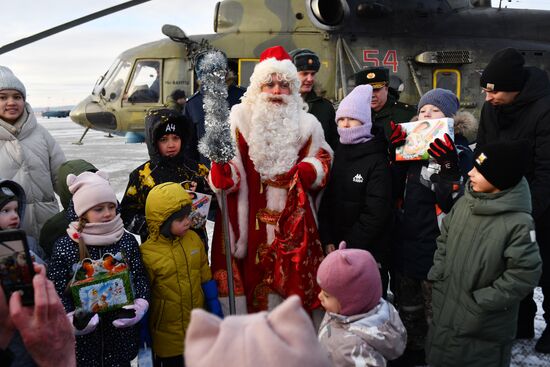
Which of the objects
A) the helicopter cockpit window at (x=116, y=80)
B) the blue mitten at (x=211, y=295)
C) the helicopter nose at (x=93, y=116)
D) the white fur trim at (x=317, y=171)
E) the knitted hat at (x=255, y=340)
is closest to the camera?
the knitted hat at (x=255, y=340)

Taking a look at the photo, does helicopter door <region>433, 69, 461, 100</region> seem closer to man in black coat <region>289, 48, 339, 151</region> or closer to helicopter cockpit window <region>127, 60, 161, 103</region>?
helicopter cockpit window <region>127, 60, 161, 103</region>

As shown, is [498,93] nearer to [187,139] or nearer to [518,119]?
[518,119]

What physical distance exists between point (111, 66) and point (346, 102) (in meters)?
6.97

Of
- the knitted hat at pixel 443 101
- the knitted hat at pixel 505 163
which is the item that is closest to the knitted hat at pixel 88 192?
the knitted hat at pixel 505 163

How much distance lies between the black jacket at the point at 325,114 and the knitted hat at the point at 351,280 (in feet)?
5.78

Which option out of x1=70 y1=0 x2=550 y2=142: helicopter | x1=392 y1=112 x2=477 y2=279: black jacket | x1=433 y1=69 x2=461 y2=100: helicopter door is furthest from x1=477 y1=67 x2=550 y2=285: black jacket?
x1=433 y1=69 x2=461 y2=100: helicopter door

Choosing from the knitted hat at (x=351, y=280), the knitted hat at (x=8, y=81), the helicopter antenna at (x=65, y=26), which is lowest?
the knitted hat at (x=351, y=280)

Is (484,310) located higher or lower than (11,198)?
lower

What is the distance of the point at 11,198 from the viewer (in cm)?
212

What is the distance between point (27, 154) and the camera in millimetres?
2973

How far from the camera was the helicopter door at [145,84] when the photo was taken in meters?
8.17

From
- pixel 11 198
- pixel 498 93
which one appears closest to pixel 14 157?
pixel 11 198

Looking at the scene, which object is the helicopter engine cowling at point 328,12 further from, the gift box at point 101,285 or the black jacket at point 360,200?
the gift box at point 101,285

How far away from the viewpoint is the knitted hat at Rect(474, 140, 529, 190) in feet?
7.64
